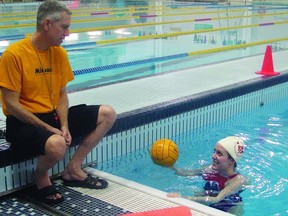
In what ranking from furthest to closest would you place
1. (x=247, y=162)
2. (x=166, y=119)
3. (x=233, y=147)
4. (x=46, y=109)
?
(x=166, y=119)
(x=247, y=162)
(x=233, y=147)
(x=46, y=109)

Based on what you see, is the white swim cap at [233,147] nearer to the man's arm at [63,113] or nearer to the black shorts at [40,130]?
the black shorts at [40,130]

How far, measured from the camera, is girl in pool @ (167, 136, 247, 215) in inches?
109

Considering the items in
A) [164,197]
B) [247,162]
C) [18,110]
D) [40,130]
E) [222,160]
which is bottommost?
[247,162]

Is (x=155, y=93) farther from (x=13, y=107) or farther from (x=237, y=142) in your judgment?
(x=13, y=107)

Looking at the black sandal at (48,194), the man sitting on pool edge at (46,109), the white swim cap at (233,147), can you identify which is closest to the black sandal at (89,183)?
the man sitting on pool edge at (46,109)

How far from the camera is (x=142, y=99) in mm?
4188

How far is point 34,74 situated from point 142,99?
5.82 ft

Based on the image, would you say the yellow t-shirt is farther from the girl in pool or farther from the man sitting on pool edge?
the girl in pool

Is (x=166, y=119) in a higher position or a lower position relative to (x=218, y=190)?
higher

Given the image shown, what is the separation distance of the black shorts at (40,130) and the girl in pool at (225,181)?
0.75m

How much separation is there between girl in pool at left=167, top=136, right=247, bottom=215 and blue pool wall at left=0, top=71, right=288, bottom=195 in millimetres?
872

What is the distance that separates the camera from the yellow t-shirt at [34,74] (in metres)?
2.41

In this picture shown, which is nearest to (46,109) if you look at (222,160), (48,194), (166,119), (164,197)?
(48,194)

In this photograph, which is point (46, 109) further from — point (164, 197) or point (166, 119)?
point (166, 119)
